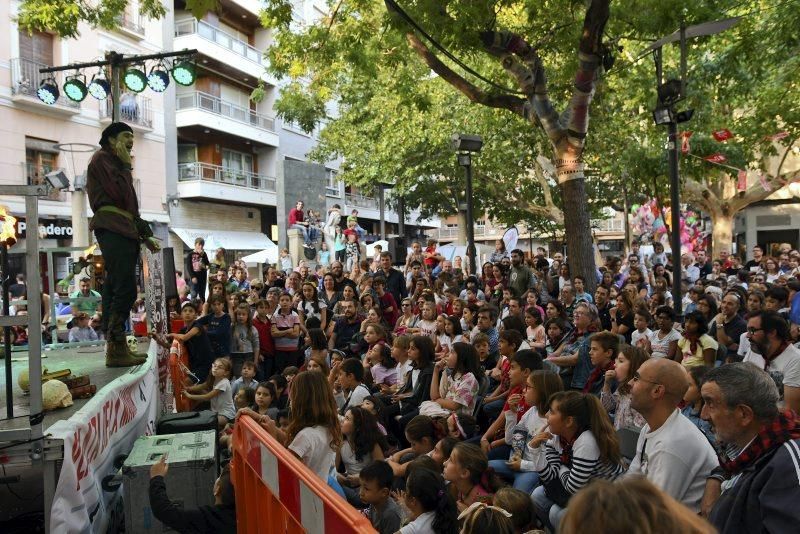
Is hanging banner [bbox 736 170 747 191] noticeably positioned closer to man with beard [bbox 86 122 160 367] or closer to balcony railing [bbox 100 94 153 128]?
balcony railing [bbox 100 94 153 128]

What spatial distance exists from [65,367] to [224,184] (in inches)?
1012

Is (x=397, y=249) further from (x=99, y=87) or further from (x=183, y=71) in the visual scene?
(x=99, y=87)

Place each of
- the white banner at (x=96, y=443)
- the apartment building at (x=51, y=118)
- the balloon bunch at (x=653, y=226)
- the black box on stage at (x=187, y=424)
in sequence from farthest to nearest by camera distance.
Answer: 1. the balloon bunch at (x=653, y=226)
2. the apartment building at (x=51, y=118)
3. the black box on stage at (x=187, y=424)
4. the white banner at (x=96, y=443)

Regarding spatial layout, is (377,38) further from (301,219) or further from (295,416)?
(295,416)

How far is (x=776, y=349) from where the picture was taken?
545cm

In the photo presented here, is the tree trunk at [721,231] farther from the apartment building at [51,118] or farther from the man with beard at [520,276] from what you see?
the apartment building at [51,118]

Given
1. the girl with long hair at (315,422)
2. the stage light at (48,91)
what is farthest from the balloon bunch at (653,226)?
the girl with long hair at (315,422)

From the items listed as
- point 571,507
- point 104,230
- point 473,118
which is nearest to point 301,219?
point 473,118

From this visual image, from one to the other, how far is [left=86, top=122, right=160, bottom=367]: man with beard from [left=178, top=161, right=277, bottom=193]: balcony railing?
79.4ft

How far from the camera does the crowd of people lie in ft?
8.72

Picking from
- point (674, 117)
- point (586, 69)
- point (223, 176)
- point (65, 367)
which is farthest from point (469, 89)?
point (223, 176)

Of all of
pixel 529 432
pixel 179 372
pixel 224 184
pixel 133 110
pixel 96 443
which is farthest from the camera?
pixel 224 184

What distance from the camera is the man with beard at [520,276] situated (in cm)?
1253

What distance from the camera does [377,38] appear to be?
12.8 meters
